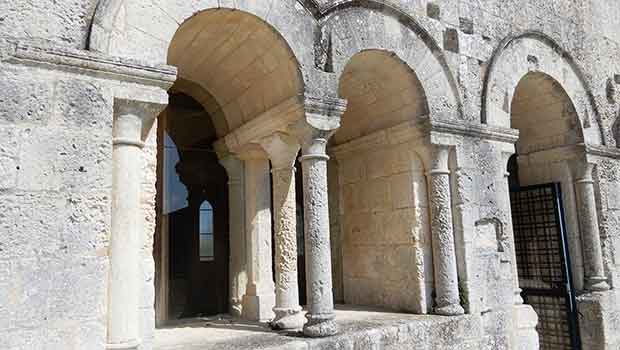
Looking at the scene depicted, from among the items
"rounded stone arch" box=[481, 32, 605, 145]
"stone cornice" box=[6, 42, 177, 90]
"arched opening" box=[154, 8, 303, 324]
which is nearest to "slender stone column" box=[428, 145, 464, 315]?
"rounded stone arch" box=[481, 32, 605, 145]

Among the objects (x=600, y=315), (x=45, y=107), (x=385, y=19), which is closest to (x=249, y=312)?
(x=45, y=107)

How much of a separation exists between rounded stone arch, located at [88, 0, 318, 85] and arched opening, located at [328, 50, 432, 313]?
904mm

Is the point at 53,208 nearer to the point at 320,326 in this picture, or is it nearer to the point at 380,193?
the point at 320,326

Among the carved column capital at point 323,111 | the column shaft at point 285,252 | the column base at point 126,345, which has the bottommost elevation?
the column base at point 126,345

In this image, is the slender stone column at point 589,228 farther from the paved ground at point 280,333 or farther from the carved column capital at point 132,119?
the carved column capital at point 132,119

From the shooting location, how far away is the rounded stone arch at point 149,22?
282 cm

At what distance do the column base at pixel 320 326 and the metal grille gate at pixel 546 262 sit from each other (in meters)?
3.38

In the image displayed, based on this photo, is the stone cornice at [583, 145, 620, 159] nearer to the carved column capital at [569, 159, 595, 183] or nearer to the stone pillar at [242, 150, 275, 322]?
the carved column capital at [569, 159, 595, 183]

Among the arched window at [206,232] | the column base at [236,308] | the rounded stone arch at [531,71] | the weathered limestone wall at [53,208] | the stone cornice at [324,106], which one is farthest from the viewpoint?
the rounded stone arch at [531,71]

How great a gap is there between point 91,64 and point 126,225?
91 cm

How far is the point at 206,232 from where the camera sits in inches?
185

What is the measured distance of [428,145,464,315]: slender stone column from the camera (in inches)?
166

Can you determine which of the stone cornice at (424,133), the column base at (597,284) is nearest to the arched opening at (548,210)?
the column base at (597,284)

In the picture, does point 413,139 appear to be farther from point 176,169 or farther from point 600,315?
point 600,315
